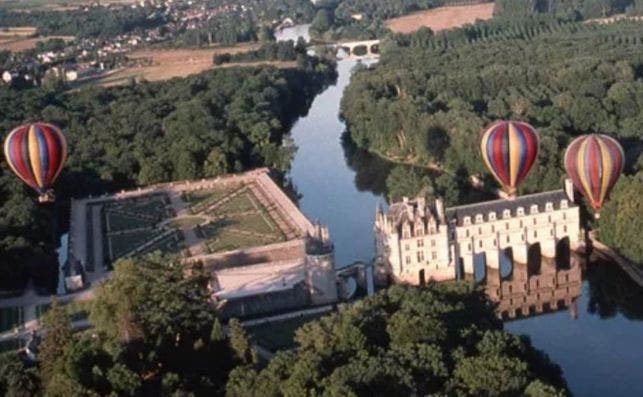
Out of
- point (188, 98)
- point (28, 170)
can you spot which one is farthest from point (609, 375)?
point (188, 98)

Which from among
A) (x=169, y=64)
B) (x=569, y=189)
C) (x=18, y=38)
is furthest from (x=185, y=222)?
(x=18, y=38)

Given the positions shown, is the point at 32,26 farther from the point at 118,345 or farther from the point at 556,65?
the point at 118,345

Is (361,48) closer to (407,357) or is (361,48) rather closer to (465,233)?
(465,233)

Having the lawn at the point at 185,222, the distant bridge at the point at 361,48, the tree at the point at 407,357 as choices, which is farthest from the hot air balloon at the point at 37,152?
the distant bridge at the point at 361,48

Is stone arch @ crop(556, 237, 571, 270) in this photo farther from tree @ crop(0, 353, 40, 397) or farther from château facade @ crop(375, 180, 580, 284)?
tree @ crop(0, 353, 40, 397)

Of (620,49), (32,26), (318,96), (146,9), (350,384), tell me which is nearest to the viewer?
(350,384)

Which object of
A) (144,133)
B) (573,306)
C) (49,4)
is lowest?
(573,306)

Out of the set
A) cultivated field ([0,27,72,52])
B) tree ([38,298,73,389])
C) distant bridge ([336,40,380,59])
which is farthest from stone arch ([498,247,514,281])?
cultivated field ([0,27,72,52])
